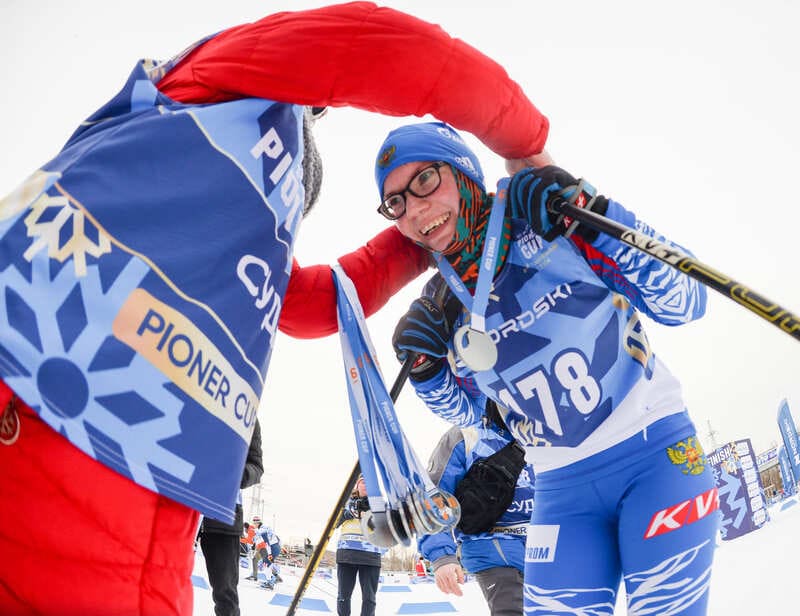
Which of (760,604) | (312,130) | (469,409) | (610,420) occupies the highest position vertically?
(312,130)

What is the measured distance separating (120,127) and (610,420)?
1479 millimetres

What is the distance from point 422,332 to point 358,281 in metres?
0.35

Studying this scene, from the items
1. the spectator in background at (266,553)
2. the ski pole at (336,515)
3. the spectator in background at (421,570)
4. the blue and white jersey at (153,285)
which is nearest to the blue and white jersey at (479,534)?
the ski pole at (336,515)

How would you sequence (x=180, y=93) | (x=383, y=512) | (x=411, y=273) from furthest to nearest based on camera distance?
(x=411, y=273) → (x=383, y=512) → (x=180, y=93)

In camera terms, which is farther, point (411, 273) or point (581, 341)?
point (411, 273)

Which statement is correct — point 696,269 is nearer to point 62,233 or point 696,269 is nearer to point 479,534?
point 62,233

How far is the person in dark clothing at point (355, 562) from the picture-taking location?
18.6 feet

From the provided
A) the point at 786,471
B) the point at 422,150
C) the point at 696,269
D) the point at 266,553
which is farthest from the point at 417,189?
the point at 786,471

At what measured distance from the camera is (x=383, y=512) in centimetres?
150

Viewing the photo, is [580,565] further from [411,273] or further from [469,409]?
[411,273]

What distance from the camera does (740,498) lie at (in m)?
9.49

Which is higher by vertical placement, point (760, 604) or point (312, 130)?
point (312, 130)

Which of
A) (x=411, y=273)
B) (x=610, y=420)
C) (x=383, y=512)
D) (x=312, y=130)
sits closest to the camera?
(x=312, y=130)

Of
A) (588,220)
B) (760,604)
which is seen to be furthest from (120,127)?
(760,604)
